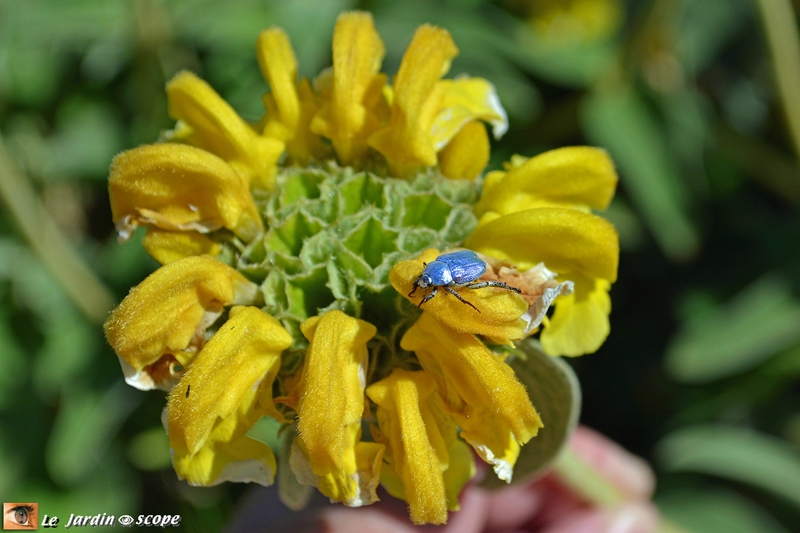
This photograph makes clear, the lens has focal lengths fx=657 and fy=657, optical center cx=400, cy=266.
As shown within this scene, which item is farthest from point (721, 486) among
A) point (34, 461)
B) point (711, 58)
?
point (34, 461)

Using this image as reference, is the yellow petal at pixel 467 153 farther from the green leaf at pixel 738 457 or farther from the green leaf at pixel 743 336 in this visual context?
the green leaf at pixel 738 457

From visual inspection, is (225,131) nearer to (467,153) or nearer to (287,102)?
(287,102)

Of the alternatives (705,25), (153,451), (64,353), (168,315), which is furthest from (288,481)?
(705,25)

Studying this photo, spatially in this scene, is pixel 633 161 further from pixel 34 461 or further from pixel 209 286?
pixel 34 461

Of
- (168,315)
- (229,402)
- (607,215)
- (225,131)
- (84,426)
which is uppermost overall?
(225,131)

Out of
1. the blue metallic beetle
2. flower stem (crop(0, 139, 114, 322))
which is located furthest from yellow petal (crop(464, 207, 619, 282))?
flower stem (crop(0, 139, 114, 322))

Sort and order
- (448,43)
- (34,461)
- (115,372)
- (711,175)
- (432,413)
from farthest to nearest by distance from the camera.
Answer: (711,175), (34,461), (115,372), (448,43), (432,413)
